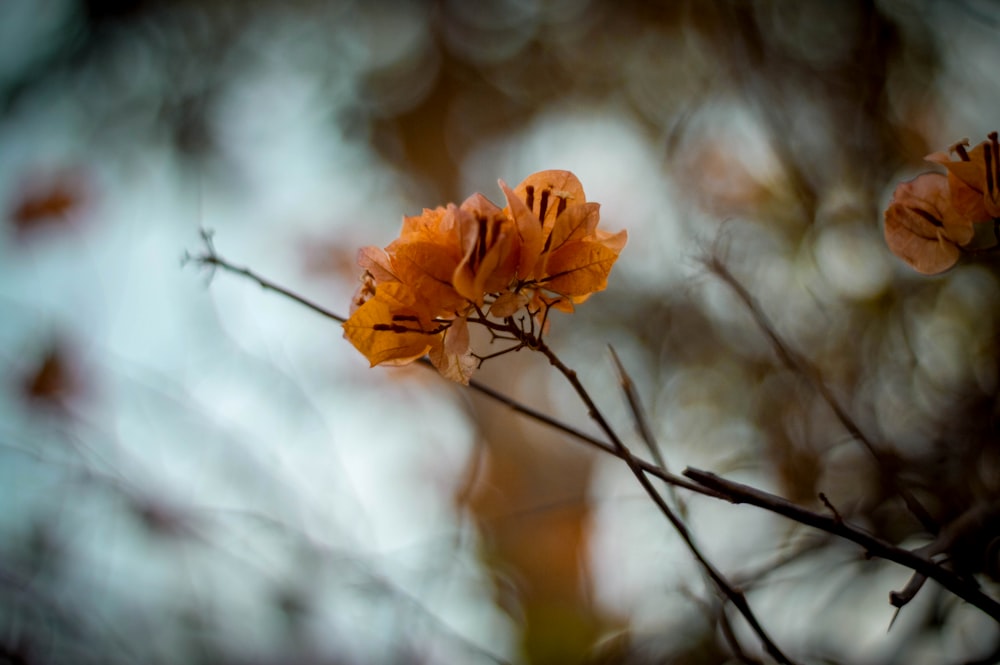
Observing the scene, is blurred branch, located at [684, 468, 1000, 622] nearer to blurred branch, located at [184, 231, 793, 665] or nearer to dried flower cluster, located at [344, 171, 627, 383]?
blurred branch, located at [184, 231, 793, 665]

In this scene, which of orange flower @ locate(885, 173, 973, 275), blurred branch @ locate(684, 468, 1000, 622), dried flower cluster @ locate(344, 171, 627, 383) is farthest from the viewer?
orange flower @ locate(885, 173, 973, 275)

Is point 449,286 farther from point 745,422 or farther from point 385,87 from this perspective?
point 385,87

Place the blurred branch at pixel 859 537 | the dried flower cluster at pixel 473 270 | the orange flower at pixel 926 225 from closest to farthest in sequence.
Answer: the blurred branch at pixel 859 537 → the dried flower cluster at pixel 473 270 → the orange flower at pixel 926 225

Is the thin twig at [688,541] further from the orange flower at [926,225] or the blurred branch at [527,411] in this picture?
the orange flower at [926,225]

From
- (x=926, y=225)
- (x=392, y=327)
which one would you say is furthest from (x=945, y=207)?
(x=392, y=327)

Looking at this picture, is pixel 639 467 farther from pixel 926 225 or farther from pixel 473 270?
pixel 926 225

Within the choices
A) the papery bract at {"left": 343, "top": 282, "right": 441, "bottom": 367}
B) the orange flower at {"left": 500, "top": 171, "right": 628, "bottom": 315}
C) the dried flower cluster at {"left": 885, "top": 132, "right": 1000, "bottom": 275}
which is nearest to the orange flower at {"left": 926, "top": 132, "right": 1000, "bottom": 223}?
the dried flower cluster at {"left": 885, "top": 132, "right": 1000, "bottom": 275}

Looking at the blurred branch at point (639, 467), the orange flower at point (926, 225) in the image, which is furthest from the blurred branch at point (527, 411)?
the orange flower at point (926, 225)
